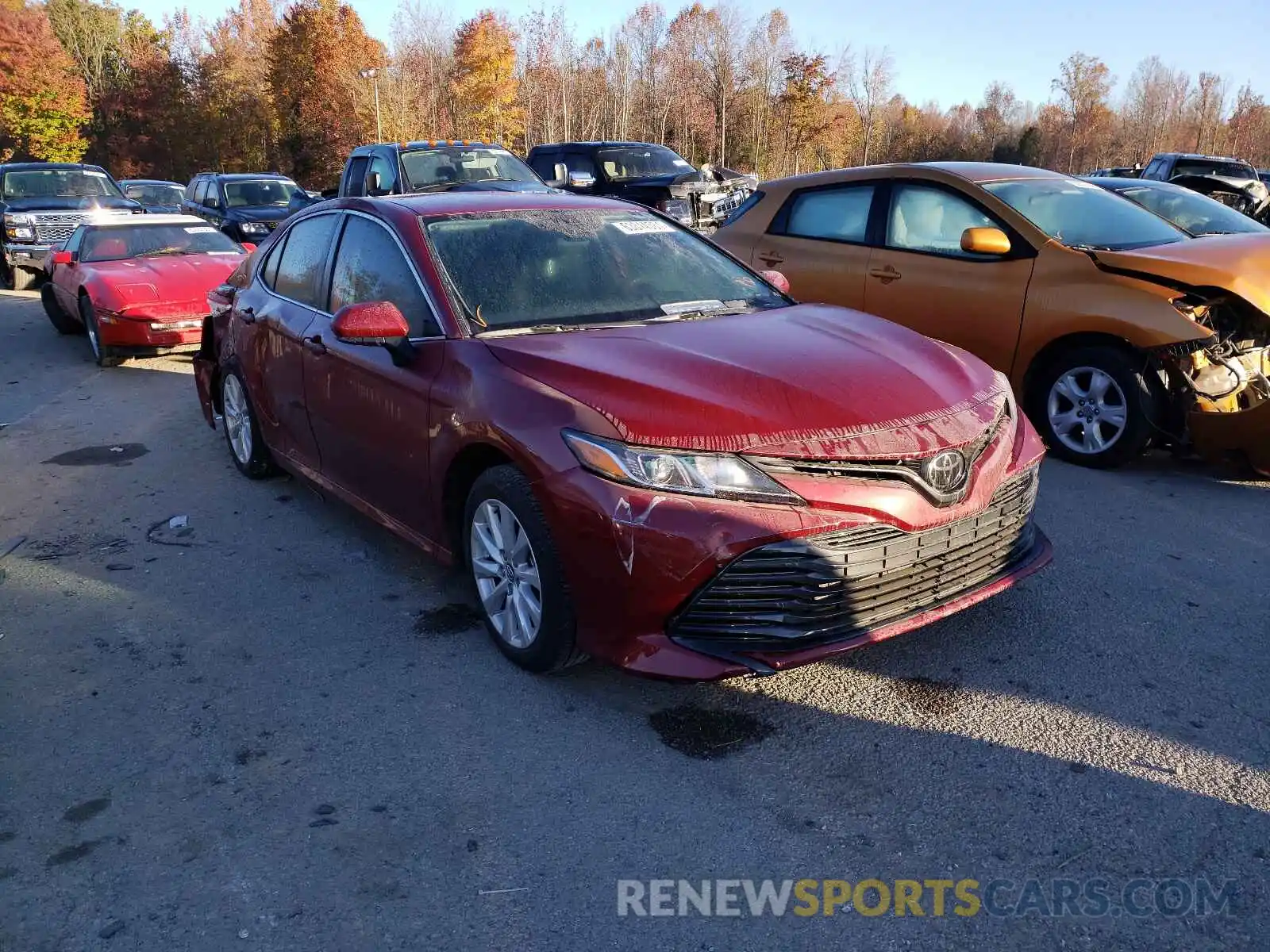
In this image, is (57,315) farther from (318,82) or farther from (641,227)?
(318,82)

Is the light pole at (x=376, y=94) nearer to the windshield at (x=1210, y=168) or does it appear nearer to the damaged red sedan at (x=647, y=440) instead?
the windshield at (x=1210, y=168)

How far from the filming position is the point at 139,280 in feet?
31.9

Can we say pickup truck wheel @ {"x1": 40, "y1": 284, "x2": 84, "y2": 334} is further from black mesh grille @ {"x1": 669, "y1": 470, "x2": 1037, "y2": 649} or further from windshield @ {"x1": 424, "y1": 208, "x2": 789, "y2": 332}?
black mesh grille @ {"x1": 669, "y1": 470, "x2": 1037, "y2": 649}

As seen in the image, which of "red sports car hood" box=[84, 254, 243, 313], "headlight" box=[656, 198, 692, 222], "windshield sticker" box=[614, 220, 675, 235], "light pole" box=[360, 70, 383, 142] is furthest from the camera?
"light pole" box=[360, 70, 383, 142]

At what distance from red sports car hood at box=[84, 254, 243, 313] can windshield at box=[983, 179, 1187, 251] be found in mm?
7069

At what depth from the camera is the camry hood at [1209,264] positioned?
5441 millimetres

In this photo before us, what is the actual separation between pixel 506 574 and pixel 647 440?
87 centimetres

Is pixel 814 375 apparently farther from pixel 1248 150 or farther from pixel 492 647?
pixel 1248 150

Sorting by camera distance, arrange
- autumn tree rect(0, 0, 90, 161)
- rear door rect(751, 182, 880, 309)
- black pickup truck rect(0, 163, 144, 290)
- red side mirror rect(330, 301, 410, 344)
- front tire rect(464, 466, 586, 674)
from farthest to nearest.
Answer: autumn tree rect(0, 0, 90, 161) → black pickup truck rect(0, 163, 144, 290) → rear door rect(751, 182, 880, 309) → red side mirror rect(330, 301, 410, 344) → front tire rect(464, 466, 586, 674)

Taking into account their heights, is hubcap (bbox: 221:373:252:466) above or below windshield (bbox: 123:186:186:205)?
below

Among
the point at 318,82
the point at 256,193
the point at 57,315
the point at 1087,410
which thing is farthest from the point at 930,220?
the point at 318,82

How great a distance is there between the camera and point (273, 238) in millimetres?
5660

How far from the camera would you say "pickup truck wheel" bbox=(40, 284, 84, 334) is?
11625 millimetres

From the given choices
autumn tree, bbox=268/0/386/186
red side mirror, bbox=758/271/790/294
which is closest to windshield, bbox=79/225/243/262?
red side mirror, bbox=758/271/790/294
